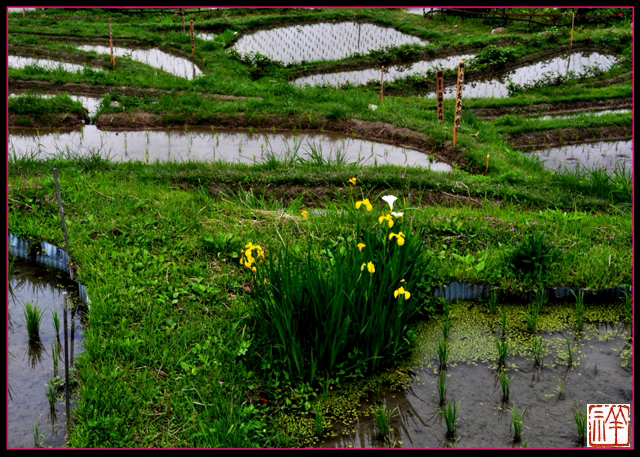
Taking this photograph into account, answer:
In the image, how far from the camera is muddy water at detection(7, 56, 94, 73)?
12.7m

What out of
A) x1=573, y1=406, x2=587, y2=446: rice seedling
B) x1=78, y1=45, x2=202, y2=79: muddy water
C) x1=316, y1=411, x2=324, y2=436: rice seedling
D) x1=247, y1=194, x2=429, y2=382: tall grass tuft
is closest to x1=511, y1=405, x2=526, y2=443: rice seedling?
x1=573, y1=406, x2=587, y2=446: rice seedling

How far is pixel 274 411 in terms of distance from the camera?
3809 millimetres

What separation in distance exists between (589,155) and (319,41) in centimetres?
893

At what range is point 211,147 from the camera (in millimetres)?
9359

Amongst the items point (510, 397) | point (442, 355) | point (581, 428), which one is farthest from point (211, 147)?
point (581, 428)

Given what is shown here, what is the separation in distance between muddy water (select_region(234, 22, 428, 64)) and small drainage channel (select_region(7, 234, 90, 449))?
9.96m

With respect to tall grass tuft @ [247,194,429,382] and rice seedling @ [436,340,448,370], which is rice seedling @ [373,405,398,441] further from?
rice seedling @ [436,340,448,370]

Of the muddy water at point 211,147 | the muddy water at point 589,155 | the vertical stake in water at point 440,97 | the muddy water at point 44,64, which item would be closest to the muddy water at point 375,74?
the muddy water at point 211,147

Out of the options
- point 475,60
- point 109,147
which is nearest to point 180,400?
point 109,147

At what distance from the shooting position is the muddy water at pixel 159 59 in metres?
13.5

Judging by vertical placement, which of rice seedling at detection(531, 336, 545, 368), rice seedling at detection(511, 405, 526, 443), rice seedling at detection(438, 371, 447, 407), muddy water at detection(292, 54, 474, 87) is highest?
muddy water at detection(292, 54, 474, 87)

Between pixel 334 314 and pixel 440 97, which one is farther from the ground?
pixel 440 97

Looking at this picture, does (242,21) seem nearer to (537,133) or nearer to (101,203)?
(537,133)

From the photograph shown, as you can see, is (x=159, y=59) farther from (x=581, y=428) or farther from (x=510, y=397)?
(x=581, y=428)
